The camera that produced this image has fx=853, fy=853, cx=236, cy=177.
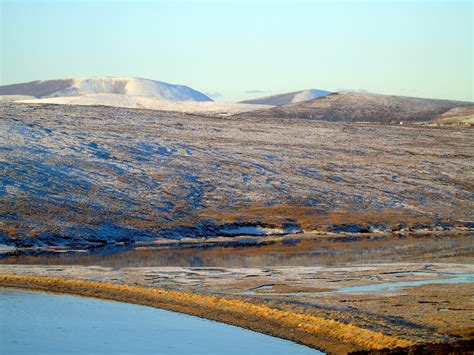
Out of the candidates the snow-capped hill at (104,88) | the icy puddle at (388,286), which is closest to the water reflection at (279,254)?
the icy puddle at (388,286)

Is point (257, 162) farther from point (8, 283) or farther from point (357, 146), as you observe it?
point (8, 283)

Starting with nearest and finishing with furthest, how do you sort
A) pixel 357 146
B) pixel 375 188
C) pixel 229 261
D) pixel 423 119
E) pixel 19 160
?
pixel 229 261
pixel 19 160
pixel 375 188
pixel 357 146
pixel 423 119

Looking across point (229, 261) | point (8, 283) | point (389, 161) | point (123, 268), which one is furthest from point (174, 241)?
point (389, 161)

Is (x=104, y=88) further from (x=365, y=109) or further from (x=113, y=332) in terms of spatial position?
(x=113, y=332)

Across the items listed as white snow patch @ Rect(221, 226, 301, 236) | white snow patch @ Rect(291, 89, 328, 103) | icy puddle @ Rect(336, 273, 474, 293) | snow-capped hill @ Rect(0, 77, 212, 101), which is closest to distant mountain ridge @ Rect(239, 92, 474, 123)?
white snow patch @ Rect(221, 226, 301, 236)

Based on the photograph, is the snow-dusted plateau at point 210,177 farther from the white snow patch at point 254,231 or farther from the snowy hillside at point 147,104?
the snowy hillside at point 147,104

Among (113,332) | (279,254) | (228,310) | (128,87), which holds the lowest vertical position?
(279,254)

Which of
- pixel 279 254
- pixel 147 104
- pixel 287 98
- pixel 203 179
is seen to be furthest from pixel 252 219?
pixel 287 98
